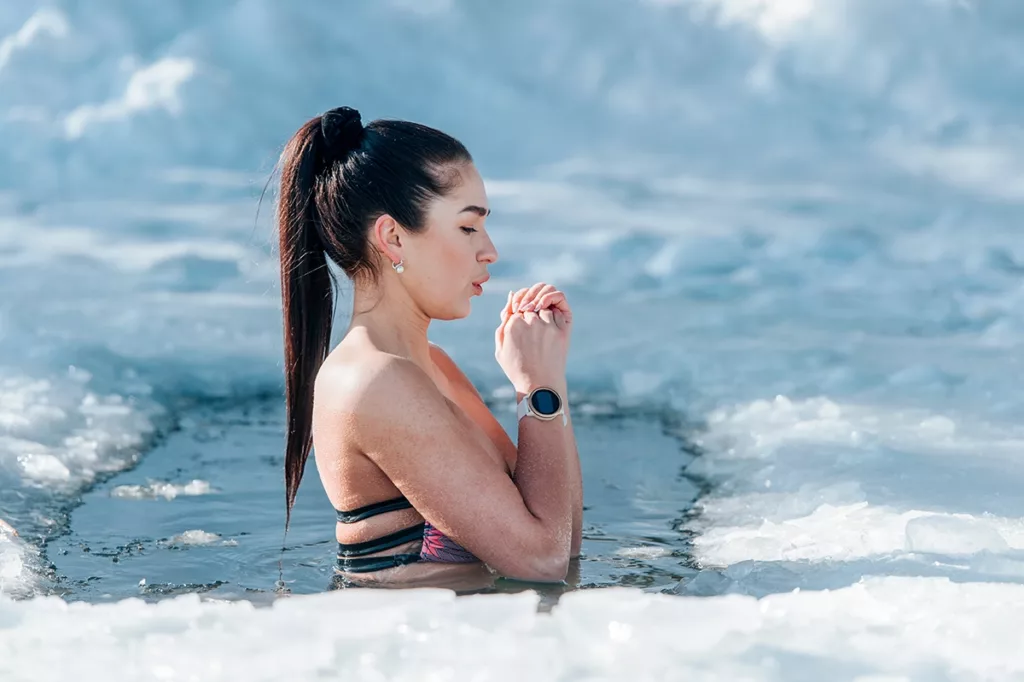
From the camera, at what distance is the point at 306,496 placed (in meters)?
4.98

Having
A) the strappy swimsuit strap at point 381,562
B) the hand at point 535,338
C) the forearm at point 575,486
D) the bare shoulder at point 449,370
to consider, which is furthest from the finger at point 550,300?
the strappy swimsuit strap at point 381,562

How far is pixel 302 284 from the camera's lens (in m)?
3.09

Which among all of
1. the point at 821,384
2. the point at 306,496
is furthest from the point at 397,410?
the point at 821,384

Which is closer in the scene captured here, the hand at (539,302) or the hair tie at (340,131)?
the hair tie at (340,131)

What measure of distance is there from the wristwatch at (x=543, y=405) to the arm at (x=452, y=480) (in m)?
0.15

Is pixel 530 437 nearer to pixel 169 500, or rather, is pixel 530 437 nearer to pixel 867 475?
pixel 867 475

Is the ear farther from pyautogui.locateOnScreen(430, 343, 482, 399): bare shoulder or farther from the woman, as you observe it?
pyautogui.locateOnScreen(430, 343, 482, 399): bare shoulder

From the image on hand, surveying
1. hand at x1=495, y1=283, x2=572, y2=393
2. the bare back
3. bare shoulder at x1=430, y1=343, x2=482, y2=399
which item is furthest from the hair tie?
bare shoulder at x1=430, y1=343, x2=482, y2=399

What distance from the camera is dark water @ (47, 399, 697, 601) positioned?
141 inches

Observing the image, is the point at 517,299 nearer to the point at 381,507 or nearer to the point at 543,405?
the point at 543,405

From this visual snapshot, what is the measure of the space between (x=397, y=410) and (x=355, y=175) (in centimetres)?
57

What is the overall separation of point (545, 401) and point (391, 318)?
0.41 metres

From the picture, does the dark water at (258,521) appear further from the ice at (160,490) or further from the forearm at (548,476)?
the forearm at (548,476)

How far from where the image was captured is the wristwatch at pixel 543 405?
293 cm
